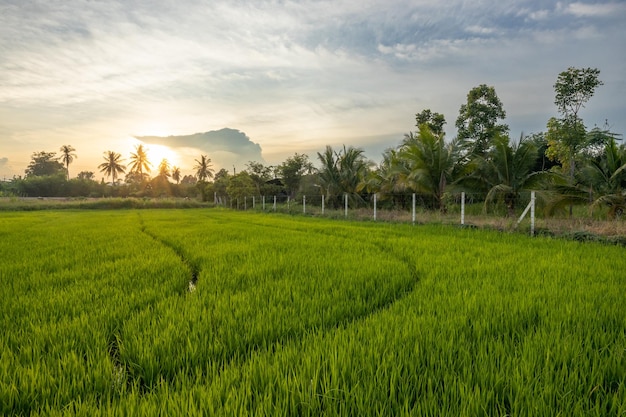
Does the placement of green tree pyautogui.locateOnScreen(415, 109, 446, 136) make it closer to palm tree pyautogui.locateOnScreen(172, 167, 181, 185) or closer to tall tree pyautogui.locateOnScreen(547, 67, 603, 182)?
tall tree pyautogui.locateOnScreen(547, 67, 603, 182)

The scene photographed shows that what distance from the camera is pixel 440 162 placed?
13414 millimetres

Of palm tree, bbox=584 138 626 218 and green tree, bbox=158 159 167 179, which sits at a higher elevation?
green tree, bbox=158 159 167 179

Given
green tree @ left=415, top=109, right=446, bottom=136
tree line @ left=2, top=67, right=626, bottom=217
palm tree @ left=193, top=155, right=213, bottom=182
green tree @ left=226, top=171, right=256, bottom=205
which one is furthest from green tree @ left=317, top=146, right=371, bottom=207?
palm tree @ left=193, top=155, right=213, bottom=182

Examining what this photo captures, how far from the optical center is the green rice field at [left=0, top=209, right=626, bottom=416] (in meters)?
1.54

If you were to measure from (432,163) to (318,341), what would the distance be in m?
12.6

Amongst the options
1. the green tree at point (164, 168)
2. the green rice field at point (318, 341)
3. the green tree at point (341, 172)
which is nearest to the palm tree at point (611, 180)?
the green rice field at point (318, 341)

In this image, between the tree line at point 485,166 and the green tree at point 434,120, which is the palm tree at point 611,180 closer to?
the tree line at point 485,166

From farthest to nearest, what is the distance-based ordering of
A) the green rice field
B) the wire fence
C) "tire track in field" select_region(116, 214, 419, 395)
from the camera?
the wire fence
"tire track in field" select_region(116, 214, 419, 395)
the green rice field

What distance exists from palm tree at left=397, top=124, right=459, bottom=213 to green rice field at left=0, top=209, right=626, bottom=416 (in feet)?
30.7

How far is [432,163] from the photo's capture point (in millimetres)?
13531

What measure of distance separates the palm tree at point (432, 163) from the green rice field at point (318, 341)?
9.35 meters

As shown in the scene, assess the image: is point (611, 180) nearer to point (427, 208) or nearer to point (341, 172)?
point (427, 208)

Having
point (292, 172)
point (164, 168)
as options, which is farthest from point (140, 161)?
point (292, 172)

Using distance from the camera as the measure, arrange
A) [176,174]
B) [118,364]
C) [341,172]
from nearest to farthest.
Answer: [118,364]
[341,172]
[176,174]
